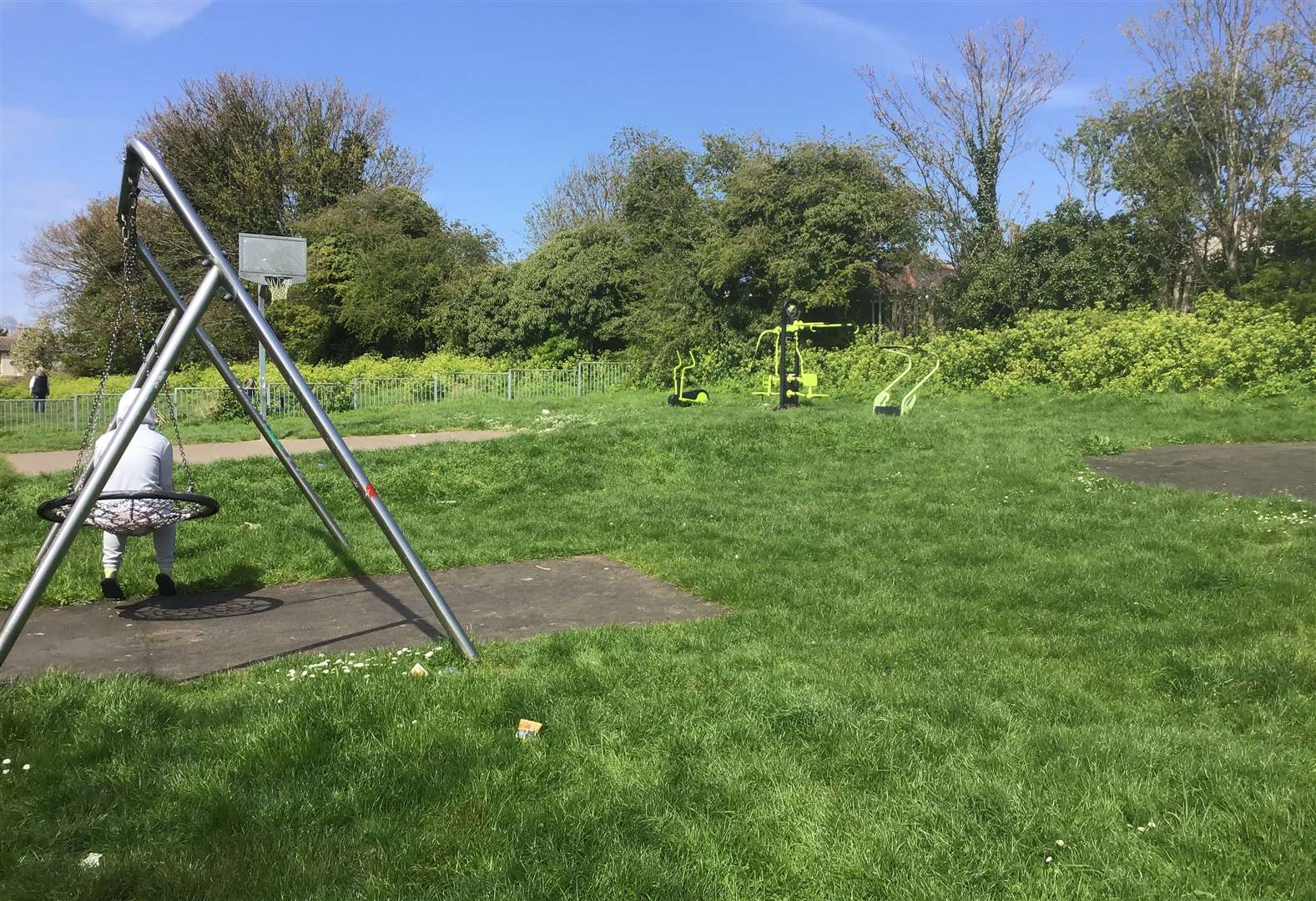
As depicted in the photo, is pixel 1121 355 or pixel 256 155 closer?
pixel 1121 355

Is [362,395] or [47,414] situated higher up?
[362,395]

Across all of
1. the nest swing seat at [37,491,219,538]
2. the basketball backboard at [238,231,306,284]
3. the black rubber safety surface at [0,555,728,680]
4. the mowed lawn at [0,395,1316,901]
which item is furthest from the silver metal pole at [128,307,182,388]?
the basketball backboard at [238,231,306,284]

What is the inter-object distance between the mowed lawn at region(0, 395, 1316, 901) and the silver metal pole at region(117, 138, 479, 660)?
13.3 inches

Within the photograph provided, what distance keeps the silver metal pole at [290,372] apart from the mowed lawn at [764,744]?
→ 13.3 inches

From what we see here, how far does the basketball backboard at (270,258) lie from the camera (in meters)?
16.7

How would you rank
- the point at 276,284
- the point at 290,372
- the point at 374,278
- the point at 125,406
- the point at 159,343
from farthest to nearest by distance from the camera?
the point at 374,278, the point at 276,284, the point at 159,343, the point at 125,406, the point at 290,372

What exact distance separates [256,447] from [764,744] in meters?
12.6

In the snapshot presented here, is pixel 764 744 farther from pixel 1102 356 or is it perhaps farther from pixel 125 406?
pixel 1102 356

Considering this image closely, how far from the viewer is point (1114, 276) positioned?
23.9 metres

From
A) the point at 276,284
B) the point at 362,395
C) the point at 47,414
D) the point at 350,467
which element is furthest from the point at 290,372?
the point at 362,395

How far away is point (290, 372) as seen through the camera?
4148 millimetres

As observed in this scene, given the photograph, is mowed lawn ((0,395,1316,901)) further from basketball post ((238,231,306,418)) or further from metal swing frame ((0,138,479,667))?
basketball post ((238,231,306,418))

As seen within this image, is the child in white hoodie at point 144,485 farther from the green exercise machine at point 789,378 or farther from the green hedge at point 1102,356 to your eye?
the green hedge at point 1102,356

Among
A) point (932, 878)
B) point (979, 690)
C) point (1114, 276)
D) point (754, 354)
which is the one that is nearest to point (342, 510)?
point (979, 690)
